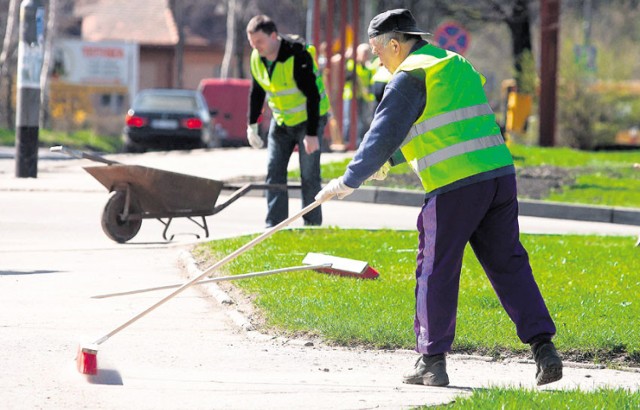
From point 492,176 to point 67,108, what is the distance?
3897 centimetres

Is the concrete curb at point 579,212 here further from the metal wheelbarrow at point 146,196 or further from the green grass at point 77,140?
the green grass at point 77,140

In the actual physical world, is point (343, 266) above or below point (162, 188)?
below

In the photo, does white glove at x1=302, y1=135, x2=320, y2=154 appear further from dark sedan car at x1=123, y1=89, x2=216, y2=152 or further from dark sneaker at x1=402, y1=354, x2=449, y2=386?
dark sedan car at x1=123, y1=89, x2=216, y2=152

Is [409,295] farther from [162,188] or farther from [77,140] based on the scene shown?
[77,140]

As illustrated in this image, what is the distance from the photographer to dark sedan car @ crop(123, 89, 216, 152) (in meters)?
28.2

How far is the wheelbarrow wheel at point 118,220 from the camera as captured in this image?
35.3 feet

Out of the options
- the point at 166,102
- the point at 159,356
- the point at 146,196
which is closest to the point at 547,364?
the point at 159,356

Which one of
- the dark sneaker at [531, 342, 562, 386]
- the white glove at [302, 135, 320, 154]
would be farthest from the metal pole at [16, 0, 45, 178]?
the dark sneaker at [531, 342, 562, 386]

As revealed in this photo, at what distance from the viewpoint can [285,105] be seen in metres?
11.6

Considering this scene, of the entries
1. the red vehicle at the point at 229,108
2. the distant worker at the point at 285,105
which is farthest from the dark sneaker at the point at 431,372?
the red vehicle at the point at 229,108

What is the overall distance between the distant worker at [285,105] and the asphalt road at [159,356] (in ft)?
4.15

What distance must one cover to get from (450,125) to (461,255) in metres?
0.57

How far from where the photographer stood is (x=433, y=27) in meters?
54.6

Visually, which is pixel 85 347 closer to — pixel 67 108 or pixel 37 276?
pixel 37 276
